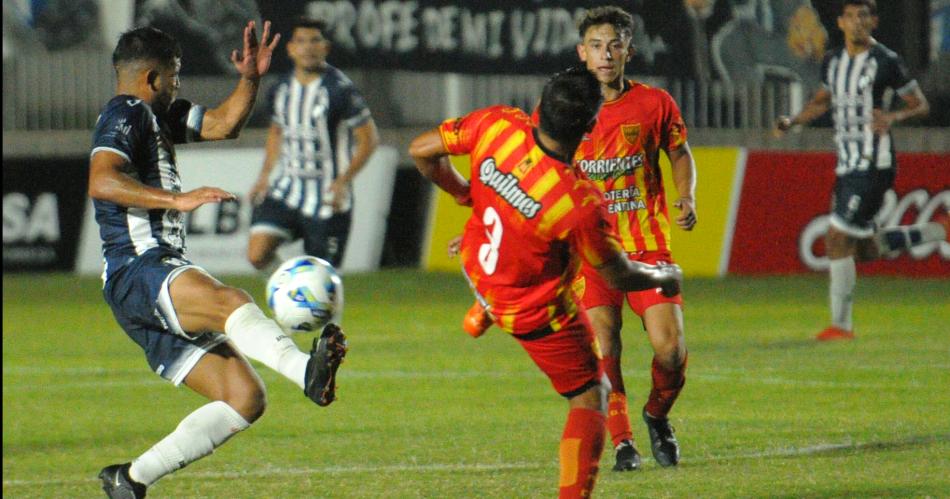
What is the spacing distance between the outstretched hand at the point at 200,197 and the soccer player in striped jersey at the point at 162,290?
11 mm

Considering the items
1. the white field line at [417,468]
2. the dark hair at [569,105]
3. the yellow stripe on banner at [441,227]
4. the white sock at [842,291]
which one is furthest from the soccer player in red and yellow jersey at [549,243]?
the yellow stripe on banner at [441,227]

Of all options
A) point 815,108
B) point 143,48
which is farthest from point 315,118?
point 143,48

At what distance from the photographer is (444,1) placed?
16.3 metres

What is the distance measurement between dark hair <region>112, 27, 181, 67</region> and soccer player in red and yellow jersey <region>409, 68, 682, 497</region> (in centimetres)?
110

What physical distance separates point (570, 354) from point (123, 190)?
1.71m

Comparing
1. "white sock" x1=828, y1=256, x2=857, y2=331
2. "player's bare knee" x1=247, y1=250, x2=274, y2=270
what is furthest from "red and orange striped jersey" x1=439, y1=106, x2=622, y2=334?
"white sock" x1=828, y1=256, x2=857, y2=331

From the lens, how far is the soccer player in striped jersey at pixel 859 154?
1253cm

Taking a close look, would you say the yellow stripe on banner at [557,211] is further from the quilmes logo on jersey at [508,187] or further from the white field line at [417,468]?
the white field line at [417,468]

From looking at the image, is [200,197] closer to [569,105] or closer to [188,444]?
[188,444]

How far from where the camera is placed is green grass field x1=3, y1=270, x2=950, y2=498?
24.1 ft

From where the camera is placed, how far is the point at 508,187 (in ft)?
19.6

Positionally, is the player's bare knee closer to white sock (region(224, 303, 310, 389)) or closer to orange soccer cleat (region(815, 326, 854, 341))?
orange soccer cleat (region(815, 326, 854, 341))

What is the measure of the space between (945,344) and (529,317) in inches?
272

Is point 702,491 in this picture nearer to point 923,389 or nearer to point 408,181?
point 923,389
